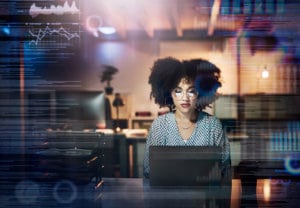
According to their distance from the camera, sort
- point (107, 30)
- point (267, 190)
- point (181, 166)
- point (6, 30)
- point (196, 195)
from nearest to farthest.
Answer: point (181, 166)
point (196, 195)
point (267, 190)
point (6, 30)
point (107, 30)

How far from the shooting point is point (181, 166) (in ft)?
4.39

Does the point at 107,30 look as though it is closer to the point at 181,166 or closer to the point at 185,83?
the point at 185,83

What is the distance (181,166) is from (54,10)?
86cm

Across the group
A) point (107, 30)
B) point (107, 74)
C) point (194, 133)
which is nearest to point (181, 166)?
point (194, 133)

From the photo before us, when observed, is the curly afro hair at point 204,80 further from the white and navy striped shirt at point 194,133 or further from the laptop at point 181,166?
the laptop at point 181,166

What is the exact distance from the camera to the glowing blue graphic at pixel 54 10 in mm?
1874

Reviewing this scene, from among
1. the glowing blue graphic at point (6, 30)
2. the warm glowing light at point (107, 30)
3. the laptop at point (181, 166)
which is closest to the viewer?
the laptop at point (181, 166)

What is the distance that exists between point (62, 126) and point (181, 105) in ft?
1.53

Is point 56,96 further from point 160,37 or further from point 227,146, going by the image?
point 160,37

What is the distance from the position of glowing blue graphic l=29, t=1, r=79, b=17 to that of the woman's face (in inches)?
19.3

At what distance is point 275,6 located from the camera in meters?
1.83

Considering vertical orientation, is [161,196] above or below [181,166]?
below

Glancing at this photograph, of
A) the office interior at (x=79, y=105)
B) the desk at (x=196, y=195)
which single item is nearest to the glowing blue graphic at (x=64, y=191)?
the office interior at (x=79, y=105)
